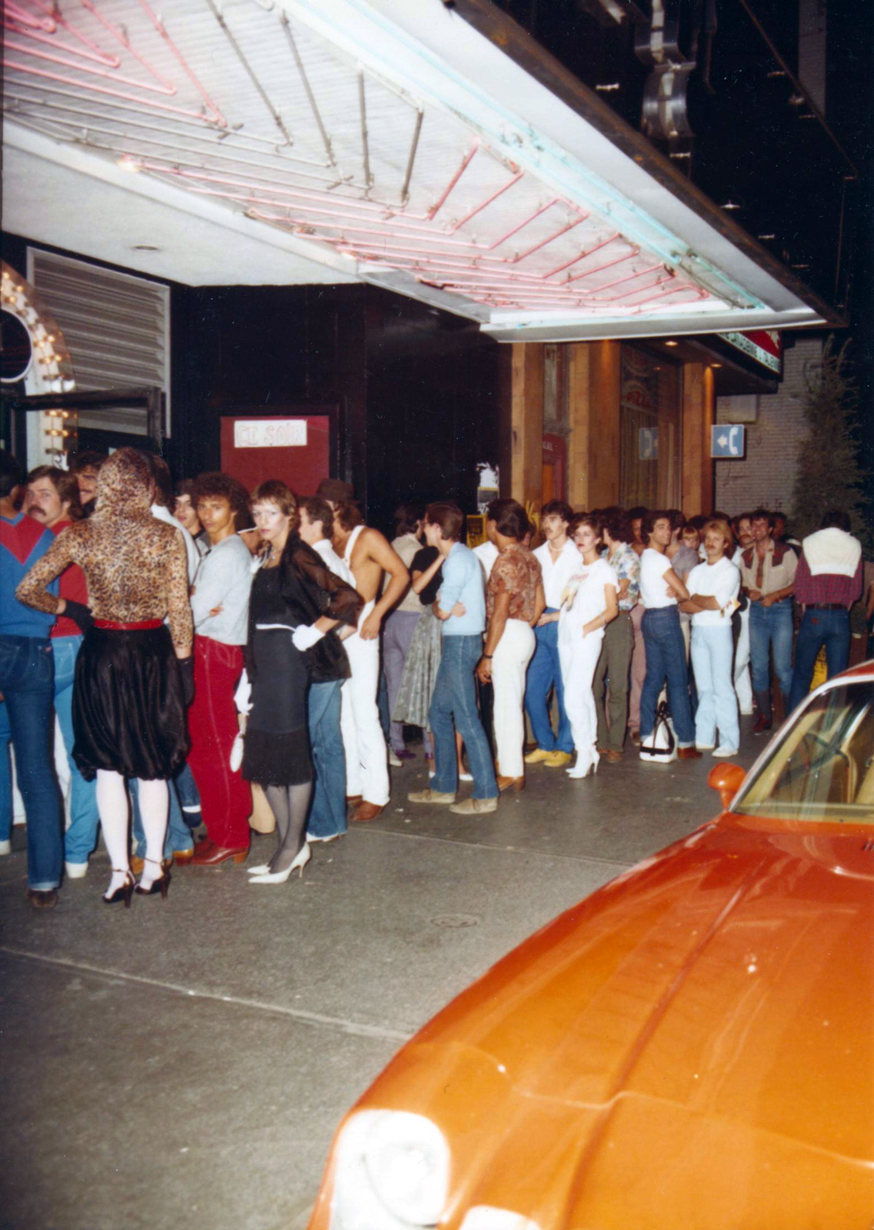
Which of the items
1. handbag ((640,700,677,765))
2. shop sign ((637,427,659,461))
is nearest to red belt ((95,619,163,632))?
handbag ((640,700,677,765))

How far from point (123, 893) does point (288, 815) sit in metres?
0.90

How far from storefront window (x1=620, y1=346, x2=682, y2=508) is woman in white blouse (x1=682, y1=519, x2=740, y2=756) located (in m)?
7.87

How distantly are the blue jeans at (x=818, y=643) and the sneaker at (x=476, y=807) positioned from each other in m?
→ 3.70

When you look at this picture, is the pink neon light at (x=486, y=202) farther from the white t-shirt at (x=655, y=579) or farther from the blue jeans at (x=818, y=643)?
the blue jeans at (x=818, y=643)

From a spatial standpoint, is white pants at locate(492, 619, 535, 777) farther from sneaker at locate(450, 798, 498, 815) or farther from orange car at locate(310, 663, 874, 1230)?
orange car at locate(310, 663, 874, 1230)

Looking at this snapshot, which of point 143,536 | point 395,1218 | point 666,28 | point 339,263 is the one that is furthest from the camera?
point 339,263

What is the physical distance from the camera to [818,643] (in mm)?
9484

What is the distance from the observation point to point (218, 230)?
760 centimetres

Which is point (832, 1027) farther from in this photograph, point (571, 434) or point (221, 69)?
point (571, 434)

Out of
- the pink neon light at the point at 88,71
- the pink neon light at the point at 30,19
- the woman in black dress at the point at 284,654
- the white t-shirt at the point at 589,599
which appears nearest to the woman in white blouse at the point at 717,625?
the white t-shirt at the point at 589,599

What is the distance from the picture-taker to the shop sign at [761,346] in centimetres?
1753

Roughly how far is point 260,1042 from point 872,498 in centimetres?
2011

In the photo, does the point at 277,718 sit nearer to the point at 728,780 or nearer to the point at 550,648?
the point at 728,780

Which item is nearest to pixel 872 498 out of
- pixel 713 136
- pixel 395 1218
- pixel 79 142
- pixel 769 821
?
pixel 713 136
